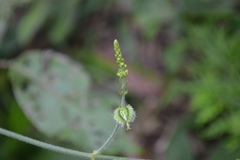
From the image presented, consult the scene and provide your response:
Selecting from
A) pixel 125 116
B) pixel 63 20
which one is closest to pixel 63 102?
pixel 63 20

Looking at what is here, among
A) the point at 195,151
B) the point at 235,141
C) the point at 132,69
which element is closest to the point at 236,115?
the point at 235,141

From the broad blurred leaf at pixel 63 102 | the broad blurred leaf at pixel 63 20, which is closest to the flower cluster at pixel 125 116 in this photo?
the broad blurred leaf at pixel 63 102

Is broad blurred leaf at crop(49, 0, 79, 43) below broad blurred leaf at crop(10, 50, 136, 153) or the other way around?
the other way around

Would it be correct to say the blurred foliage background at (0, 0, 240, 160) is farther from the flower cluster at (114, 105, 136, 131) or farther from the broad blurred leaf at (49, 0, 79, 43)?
the flower cluster at (114, 105, 136, 131)

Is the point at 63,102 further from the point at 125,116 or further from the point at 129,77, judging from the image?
the point at 125,116

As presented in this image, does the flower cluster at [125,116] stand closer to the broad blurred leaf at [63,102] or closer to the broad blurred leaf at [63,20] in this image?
the broad blurred leaf at [63,102]

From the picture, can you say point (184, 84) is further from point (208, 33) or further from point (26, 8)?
point (26, 8)

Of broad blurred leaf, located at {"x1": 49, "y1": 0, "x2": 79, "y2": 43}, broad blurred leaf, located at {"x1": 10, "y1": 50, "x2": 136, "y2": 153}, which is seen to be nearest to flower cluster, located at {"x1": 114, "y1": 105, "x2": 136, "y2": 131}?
broad blurred leaf, located at {"x1": 10, "y1": 50, "x2": 136, "y2": 153}

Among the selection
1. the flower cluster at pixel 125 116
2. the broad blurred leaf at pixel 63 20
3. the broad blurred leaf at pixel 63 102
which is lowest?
the flower cluster at pixel 125 116
